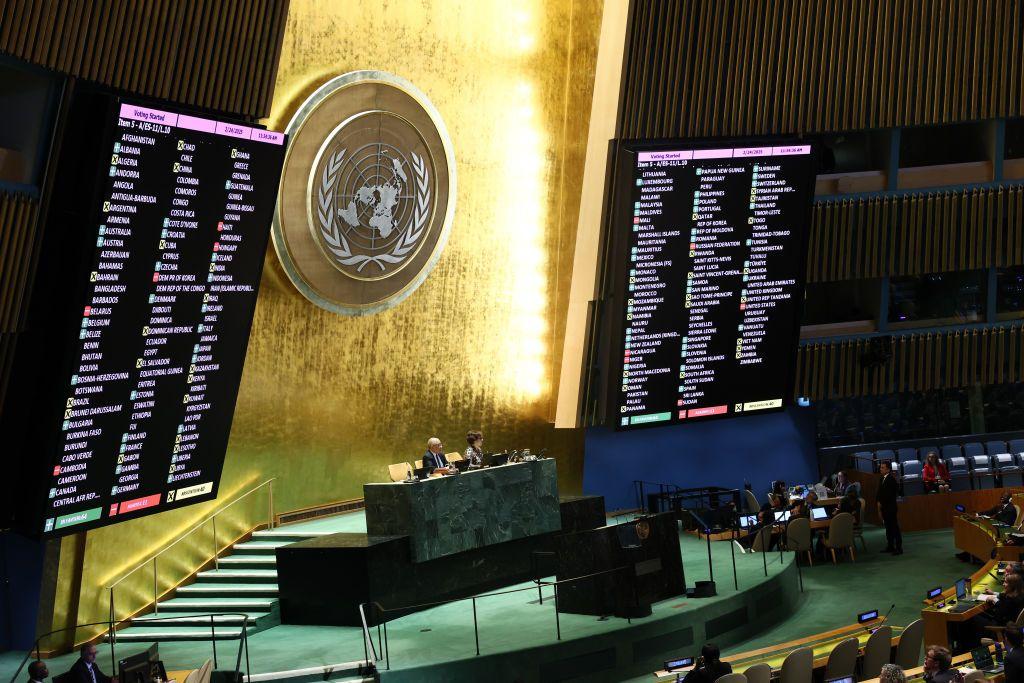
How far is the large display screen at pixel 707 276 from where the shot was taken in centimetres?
1422

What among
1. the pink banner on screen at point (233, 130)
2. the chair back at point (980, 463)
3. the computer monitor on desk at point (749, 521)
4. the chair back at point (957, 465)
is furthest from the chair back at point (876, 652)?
the chair back at point (980, 463)

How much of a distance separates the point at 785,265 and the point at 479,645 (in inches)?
258

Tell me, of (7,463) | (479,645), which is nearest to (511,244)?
(479,645)

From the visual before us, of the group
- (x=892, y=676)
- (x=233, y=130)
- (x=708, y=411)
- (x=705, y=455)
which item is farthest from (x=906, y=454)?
(x=233, y=130)

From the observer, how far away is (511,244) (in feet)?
51.9

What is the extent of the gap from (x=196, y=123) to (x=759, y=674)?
608 cm

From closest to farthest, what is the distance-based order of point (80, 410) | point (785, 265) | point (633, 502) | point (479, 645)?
point (80, 410)
point (479, 645)
point (785, 265)
point (633, 502)

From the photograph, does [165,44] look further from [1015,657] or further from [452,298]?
Result: [1015,657]

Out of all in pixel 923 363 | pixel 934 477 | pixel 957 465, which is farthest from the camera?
pixel 957 465

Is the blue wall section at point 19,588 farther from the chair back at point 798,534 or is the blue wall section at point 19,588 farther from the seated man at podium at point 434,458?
the chair back at point 798,534

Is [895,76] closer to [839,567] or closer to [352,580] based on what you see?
[839,567]

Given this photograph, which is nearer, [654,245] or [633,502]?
[654,245]

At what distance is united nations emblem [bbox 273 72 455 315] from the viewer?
1341 cm

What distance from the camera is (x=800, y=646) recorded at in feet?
35.1
